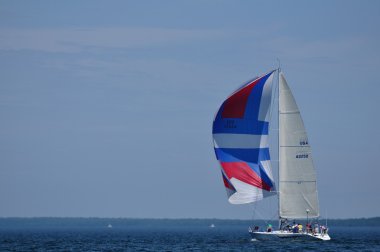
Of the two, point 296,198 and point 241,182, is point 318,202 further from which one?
point 241,182

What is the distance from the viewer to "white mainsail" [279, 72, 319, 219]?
5153 cm

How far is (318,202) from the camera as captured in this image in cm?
5184

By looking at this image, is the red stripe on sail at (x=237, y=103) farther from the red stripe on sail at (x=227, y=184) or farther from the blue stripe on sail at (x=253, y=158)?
the red stripe on sail at (x=227, y=184)

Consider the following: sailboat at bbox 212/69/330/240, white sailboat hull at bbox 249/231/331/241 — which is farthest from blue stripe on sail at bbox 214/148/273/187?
white sailboat hull at bbox 249/231/331/241

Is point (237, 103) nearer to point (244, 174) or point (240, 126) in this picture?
point (240, 126)

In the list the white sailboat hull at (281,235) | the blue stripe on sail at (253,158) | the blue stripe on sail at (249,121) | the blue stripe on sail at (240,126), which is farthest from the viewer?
the blue stripe on sail at (253,158)

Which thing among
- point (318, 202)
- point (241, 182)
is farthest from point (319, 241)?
point (241, 182)

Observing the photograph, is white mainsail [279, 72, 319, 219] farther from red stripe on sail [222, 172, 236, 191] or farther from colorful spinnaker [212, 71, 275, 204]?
red stripe on sail [222, 172, 236, 191]

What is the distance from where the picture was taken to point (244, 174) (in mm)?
52000

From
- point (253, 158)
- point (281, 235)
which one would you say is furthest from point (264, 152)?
point (281, 235)

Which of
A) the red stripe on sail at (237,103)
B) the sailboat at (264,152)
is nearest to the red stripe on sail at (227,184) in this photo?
the sailboat at (264,152)

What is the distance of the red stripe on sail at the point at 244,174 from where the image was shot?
51906 millimetres

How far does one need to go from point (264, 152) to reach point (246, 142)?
51.6 inches

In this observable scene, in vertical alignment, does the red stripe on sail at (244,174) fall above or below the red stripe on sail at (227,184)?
above
